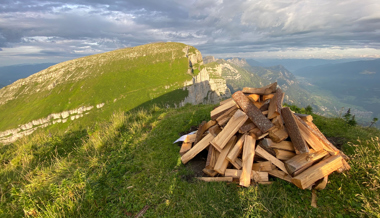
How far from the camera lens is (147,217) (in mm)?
3631

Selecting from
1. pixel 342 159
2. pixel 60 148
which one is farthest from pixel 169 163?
pixel 60 148

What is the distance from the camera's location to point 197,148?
5.45 m

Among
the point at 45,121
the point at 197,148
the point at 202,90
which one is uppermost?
the point at 197,148

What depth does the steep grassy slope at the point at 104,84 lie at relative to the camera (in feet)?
288

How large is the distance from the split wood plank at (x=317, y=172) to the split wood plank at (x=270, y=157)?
479 millimetres

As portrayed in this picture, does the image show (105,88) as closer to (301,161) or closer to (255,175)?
(255,175)

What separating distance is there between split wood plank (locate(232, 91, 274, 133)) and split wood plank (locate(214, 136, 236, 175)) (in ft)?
2.79

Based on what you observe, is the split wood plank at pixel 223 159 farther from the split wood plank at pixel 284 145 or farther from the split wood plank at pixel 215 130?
the split wood plank at pixel 284 145

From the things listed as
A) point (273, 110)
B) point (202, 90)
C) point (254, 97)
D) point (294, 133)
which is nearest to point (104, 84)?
point (202, 90)

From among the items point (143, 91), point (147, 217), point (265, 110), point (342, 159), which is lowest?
point (143, 91)

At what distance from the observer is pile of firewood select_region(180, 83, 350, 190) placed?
3969mm

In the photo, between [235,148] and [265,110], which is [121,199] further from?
[265,110]

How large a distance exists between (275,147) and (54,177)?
6.68 metres

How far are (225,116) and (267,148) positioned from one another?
5.62ft
